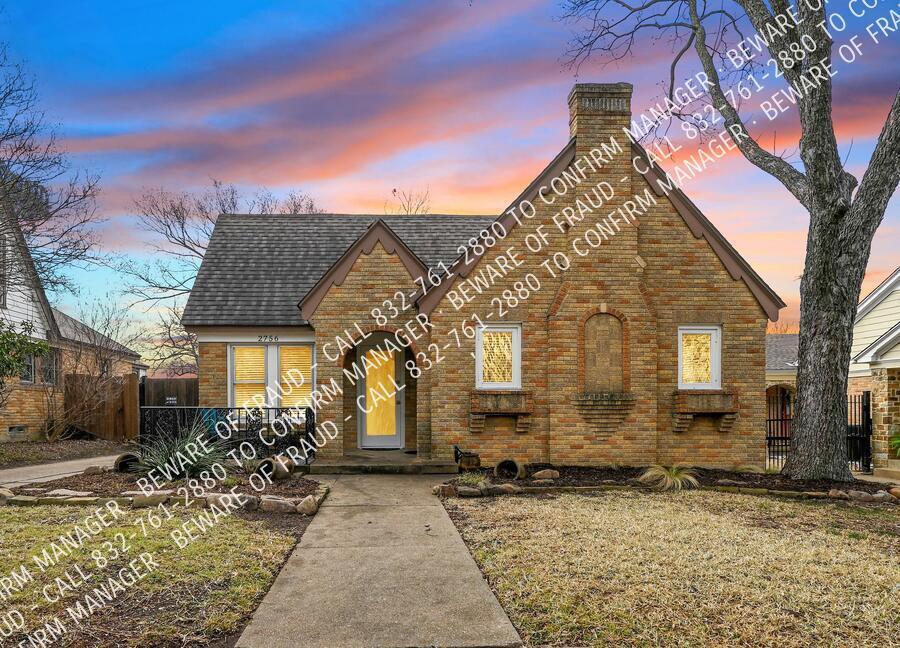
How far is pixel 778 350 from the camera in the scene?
33844 mm

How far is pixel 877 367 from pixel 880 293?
6200 mm

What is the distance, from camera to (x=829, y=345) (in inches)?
452

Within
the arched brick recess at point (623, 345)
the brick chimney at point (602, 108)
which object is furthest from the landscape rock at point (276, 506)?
the brick chimney at point (602, 108)

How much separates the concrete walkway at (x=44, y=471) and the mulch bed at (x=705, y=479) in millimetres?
8284

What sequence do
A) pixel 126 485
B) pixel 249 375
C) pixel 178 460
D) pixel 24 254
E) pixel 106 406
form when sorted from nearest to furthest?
pixel 126 485, pixel 178 460, pixel 249 375, pixel 24 254, pixel 106 406

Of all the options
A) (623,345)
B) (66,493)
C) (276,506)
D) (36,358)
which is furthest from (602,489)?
(36,358)

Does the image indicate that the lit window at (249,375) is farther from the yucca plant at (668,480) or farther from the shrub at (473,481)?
the yucca plant at (668,480)

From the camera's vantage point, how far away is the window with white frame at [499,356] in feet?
41.6

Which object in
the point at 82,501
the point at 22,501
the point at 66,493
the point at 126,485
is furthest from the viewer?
the point at 126,485

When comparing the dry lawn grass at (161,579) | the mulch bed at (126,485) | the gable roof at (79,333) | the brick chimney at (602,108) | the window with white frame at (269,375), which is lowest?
the mulch bed at (126,485)

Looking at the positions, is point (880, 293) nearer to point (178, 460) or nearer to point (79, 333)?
point (178, 460)

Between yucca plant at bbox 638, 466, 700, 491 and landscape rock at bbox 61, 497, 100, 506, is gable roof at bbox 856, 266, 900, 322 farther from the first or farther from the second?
landscape rock at bbox 61, 497, 100, 506

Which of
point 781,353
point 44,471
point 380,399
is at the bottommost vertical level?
point 44,471

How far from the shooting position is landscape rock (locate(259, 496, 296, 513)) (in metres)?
8.66
